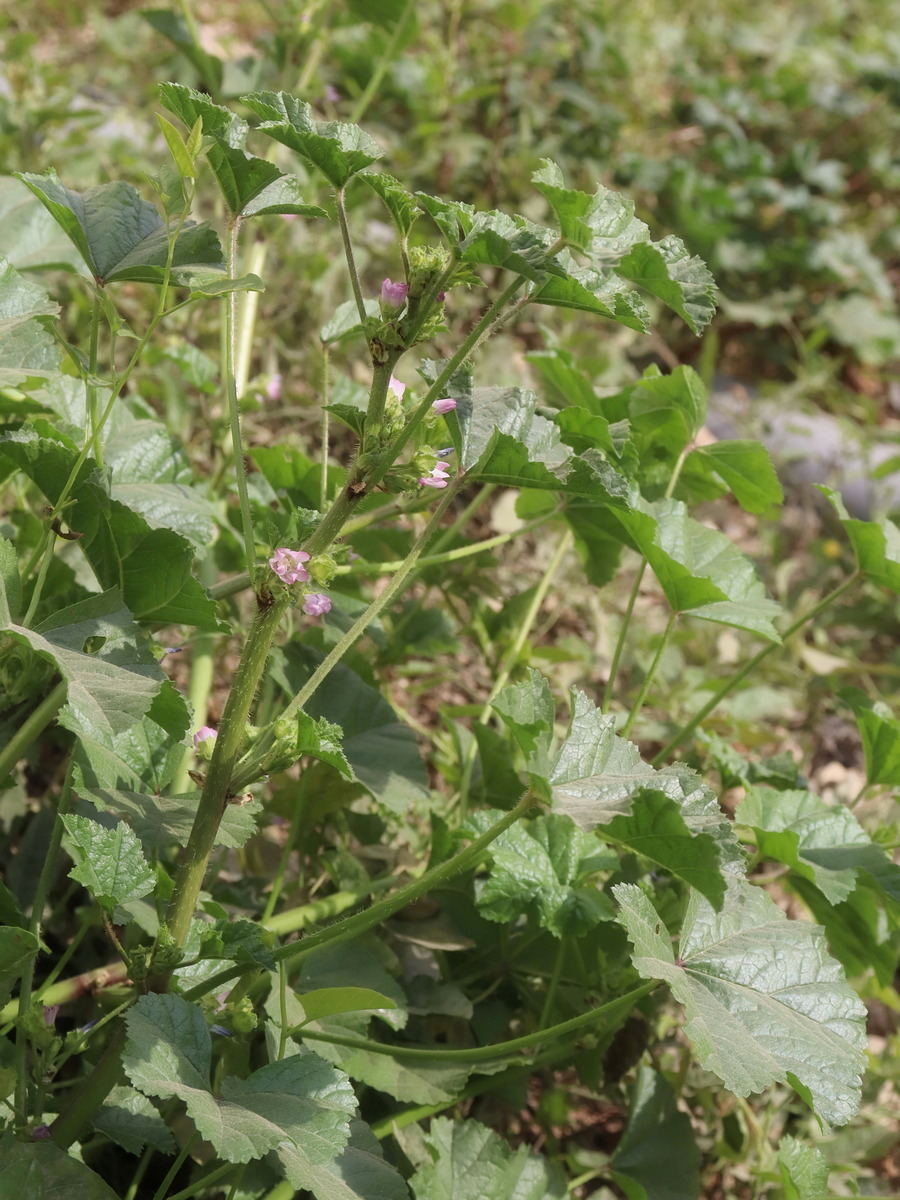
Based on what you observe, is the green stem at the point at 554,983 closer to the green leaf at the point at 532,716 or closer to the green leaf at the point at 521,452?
the green leaf at the point at 532,716

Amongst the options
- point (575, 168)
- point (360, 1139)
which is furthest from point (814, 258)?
point (360, 1139)

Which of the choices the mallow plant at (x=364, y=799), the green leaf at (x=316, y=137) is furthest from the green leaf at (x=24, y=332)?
the green leaf at (x=316, y=137)

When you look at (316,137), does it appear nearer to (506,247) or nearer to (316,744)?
(506,247)

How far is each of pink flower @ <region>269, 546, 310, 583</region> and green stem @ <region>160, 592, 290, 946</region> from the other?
4cm

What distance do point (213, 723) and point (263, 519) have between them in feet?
2.54

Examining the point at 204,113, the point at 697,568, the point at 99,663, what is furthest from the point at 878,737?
the point at 204,113

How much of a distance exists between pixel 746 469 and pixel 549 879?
660 millimetres

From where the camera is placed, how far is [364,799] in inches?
71.6

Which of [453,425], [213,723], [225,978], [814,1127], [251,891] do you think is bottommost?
[213,723]

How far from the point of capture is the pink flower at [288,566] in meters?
1.06

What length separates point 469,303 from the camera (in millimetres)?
3264

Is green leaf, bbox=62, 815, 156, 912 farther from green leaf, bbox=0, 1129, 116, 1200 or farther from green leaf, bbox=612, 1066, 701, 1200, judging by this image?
green leaf, bbox=612, 1066, 701, 1200

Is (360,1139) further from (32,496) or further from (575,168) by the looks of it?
(575,168)

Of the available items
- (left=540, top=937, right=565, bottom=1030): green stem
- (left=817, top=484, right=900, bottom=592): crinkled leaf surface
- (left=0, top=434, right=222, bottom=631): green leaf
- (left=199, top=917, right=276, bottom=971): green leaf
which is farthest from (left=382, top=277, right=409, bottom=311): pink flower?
(left=540, top=937, right=565, bottom=1030): green stem
